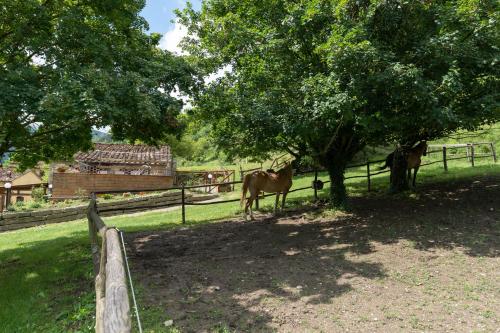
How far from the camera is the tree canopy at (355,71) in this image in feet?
23.8

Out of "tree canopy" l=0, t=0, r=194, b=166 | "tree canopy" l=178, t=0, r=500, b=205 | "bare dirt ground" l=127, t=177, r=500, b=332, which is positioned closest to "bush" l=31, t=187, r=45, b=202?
"bare dirt ground" l=127, t=177, r=500, b=332

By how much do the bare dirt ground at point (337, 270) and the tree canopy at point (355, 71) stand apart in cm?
241

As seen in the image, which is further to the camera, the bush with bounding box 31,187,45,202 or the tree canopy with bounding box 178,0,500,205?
the bush with bounding box 31,187,45,202

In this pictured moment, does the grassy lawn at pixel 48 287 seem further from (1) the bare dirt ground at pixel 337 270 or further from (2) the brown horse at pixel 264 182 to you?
(2) the brown horse at pixel 264 182

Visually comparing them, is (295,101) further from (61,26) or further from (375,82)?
(61,26)

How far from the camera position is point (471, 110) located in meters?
8.23

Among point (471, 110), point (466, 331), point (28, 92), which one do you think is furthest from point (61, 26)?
point (471, 110)

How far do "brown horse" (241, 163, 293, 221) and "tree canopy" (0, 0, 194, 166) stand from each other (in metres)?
3.74

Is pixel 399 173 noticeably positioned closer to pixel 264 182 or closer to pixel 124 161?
pixel 264 182

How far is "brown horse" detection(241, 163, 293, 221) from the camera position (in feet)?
37.1

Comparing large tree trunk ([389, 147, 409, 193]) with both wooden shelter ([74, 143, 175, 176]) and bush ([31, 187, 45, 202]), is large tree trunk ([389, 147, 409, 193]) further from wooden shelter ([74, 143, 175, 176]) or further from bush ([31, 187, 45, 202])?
bush ([31, 187, 45, 202])

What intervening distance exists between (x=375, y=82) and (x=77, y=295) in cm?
673

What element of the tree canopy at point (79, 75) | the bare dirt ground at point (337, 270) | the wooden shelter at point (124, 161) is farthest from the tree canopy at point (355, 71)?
the wooden shelter at point (124, 161)

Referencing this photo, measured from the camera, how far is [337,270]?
253 inches
